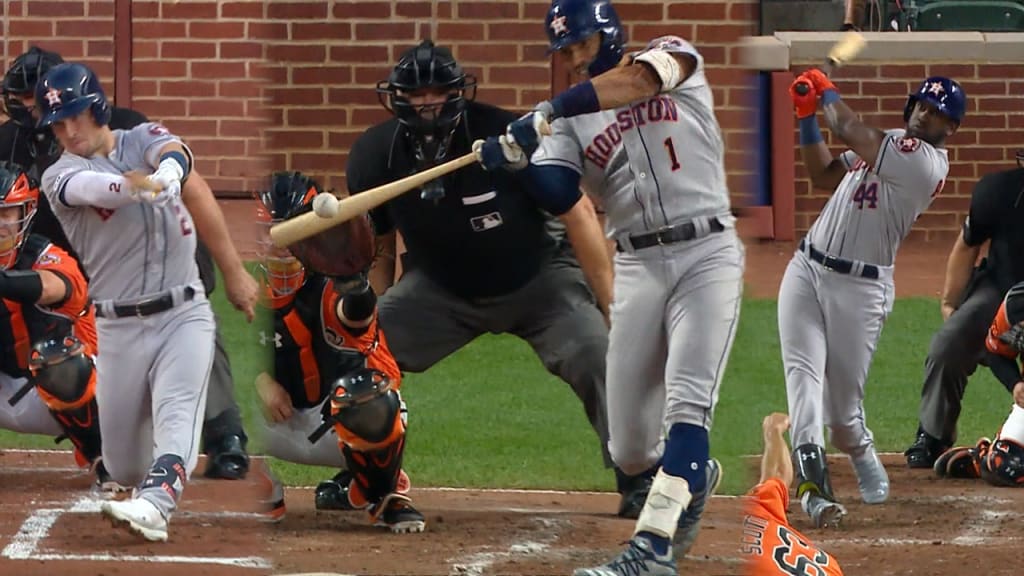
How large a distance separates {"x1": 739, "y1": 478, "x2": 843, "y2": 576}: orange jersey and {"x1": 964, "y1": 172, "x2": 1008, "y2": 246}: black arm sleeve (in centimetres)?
278

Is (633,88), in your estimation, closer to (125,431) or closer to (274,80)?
(125,431)

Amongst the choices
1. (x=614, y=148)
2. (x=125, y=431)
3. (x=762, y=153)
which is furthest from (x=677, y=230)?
(x=762, y=153)

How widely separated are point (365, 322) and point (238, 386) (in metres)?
2.78

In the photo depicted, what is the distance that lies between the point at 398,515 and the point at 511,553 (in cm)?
42

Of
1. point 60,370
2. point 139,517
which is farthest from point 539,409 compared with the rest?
point 139,517

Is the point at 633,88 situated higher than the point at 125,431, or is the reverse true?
the point at 633,88

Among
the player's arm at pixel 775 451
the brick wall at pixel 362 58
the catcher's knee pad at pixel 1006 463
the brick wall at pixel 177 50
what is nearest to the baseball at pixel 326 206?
the player's arm at pixel 775 451

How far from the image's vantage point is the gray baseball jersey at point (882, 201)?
17.8 feet

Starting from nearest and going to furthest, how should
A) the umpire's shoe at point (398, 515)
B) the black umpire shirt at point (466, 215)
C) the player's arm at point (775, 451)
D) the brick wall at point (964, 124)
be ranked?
the player's arm at point (775, 451), the umpire's shoe at point (398, 515), the black umpire shirt at point (466, 215), the brick wall at point (964, 124)

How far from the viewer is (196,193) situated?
5.58m

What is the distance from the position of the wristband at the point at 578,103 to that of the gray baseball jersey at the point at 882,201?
1704 mm

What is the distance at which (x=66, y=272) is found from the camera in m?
5.55

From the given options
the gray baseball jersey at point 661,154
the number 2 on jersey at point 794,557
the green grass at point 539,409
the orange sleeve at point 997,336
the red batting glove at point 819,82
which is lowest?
the green grass at point 539,409

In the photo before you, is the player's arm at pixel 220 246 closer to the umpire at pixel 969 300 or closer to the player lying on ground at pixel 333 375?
the player lying on ground at pixel 333 375
